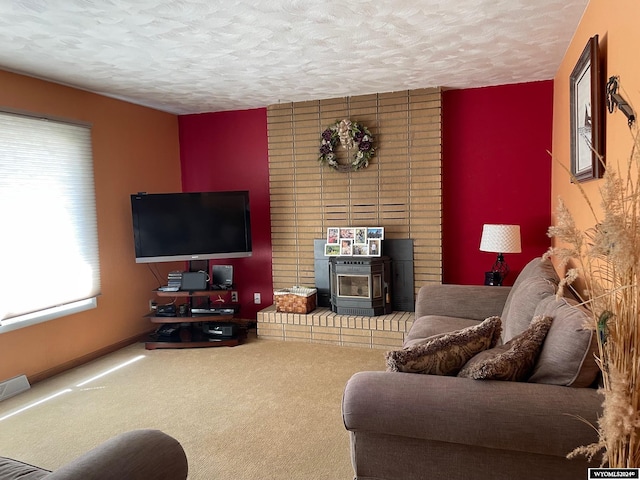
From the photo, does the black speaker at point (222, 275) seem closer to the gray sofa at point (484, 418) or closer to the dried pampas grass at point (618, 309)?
the gray sofa at point (484, 418)

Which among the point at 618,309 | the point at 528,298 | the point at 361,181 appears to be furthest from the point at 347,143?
the point at 618,309

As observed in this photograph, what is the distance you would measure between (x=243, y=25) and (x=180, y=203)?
226cm

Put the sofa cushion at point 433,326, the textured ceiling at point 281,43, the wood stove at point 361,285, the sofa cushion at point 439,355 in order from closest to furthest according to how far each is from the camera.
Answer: the sofa cushion at point 439,355
the textured ceiling at point 281,43
the sofa cushion at point 433,326
the wood stove at point 361,285

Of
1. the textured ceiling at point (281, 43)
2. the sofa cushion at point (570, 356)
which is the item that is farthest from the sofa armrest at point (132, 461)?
the textured ceiling at point (281, 43)

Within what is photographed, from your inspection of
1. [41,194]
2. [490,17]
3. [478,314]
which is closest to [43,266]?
[41,194]

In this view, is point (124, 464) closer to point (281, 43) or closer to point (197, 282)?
point (281, 43)

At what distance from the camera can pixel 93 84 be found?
3.94 metres

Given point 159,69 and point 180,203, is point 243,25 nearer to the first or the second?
point 159,69

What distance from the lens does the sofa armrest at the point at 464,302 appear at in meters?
3.40

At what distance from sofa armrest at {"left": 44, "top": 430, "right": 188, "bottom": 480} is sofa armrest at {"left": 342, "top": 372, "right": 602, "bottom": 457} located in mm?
681

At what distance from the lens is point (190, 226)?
4.60 m

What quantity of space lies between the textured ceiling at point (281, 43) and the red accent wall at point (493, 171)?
212 mm

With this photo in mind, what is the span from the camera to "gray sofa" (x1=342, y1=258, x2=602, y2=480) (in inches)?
61.1

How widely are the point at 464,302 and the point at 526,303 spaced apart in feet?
3.24
